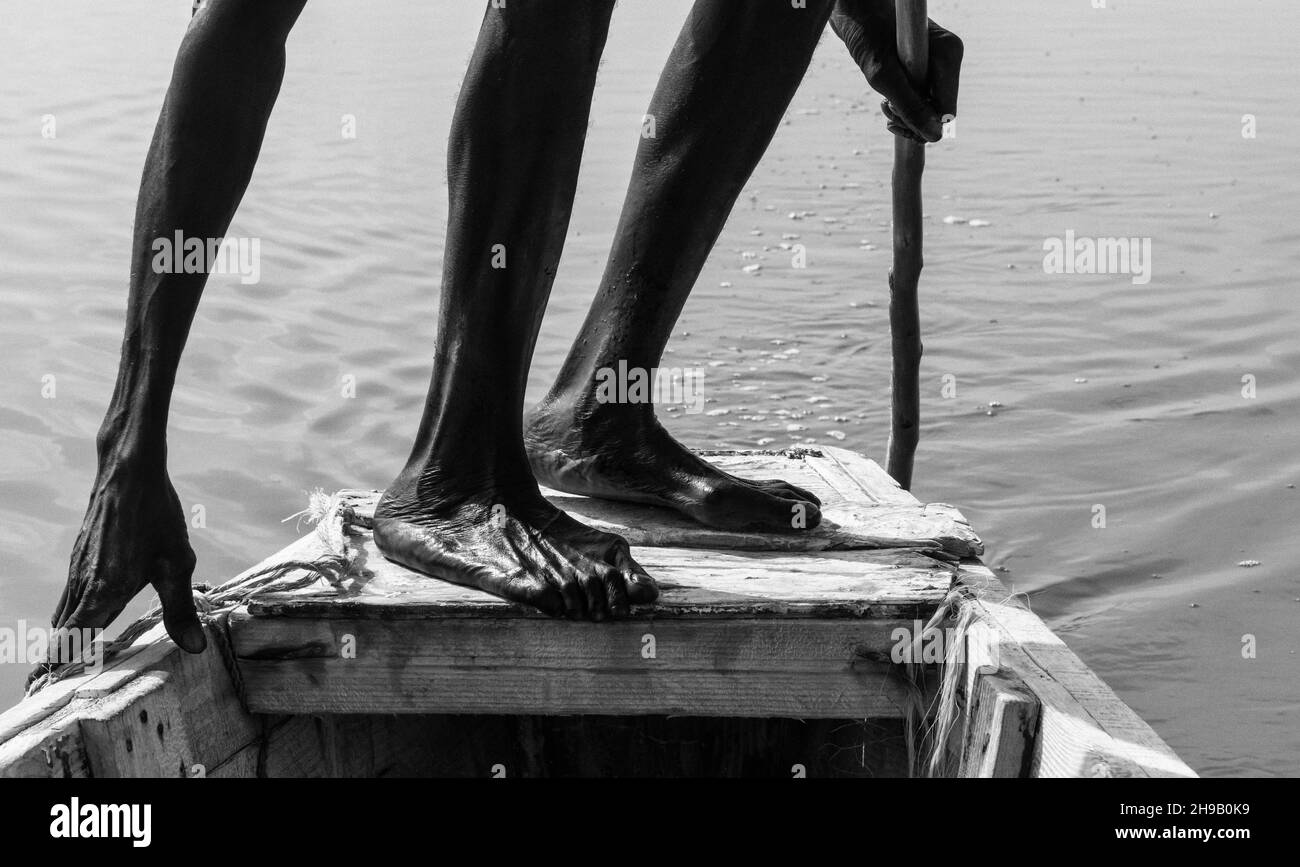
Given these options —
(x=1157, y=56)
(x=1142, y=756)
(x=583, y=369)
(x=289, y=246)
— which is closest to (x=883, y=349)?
(x=289, y=246)

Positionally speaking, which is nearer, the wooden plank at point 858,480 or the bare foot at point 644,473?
the bare foot at point 644,473

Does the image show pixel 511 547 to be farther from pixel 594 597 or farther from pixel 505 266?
pixel 505 266

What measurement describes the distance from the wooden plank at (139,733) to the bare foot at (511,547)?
1.23 ft

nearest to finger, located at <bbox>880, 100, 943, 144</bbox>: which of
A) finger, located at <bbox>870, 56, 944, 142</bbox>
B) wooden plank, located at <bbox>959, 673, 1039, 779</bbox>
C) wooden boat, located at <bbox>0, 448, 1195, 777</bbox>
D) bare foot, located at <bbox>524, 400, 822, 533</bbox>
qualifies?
finger, located at <bbox>870, 56, 944, 142</bbox>

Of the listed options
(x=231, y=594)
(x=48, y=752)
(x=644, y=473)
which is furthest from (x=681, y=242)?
(x=48, y=752)

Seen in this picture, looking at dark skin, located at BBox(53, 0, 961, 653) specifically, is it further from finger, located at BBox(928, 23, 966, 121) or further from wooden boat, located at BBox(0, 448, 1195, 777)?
finger, located at BBox(928, 23, 966, 121)

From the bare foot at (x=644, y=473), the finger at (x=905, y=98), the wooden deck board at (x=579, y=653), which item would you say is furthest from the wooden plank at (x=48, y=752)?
the finger at (x=905, y=98)

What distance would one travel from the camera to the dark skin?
188 cm

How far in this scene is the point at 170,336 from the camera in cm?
189

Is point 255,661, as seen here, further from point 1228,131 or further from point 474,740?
point 1228,131

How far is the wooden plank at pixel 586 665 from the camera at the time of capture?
1908 millimetres

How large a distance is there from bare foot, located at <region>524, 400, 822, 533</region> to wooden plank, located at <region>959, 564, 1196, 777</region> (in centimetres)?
42

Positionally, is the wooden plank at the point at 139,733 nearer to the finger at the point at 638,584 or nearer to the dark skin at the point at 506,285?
the dark skin at the point at 506,285
